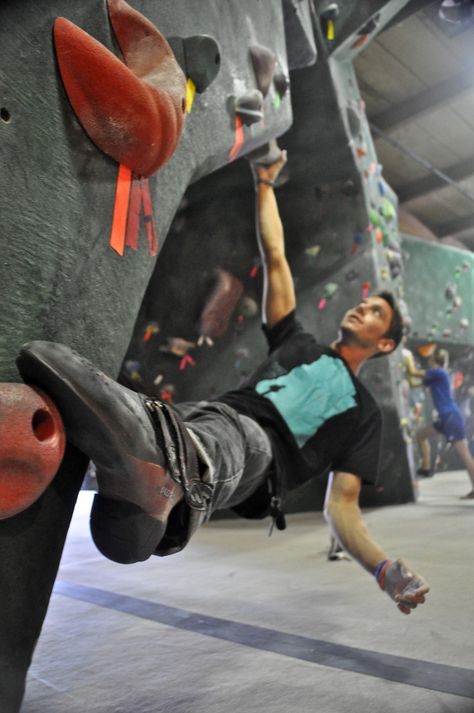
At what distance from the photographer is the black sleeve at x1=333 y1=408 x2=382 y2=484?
3.84 ft

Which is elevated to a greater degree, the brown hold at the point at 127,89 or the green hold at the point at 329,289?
the brown hold at the point at 127,89

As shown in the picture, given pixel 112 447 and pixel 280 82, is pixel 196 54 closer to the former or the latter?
pixel 280 82

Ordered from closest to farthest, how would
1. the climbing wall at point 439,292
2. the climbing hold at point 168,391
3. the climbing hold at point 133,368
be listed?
the climbing wall at point 439,292 → the climbing hold at point 133,368 → the climbing hold at point 168,391

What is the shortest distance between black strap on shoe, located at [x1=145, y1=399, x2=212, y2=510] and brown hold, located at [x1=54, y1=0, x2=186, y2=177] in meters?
0.32

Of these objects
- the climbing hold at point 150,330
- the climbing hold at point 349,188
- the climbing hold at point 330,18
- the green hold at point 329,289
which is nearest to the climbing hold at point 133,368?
the climbing hold at point 150,330

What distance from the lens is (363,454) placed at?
1195 mm

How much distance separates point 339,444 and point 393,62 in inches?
58.1

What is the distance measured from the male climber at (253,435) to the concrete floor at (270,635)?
10 centimetres

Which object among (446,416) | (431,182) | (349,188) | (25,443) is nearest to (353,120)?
(349,188)

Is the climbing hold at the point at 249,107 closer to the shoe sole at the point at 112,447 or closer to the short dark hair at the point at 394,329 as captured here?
the short dark hair at the point at 394,329

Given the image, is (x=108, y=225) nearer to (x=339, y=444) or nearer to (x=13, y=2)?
(x=13, y=2)

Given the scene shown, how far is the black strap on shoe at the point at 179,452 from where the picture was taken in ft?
2.11

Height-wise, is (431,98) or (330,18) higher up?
(330,18)

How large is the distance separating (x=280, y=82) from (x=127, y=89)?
0.80 m
